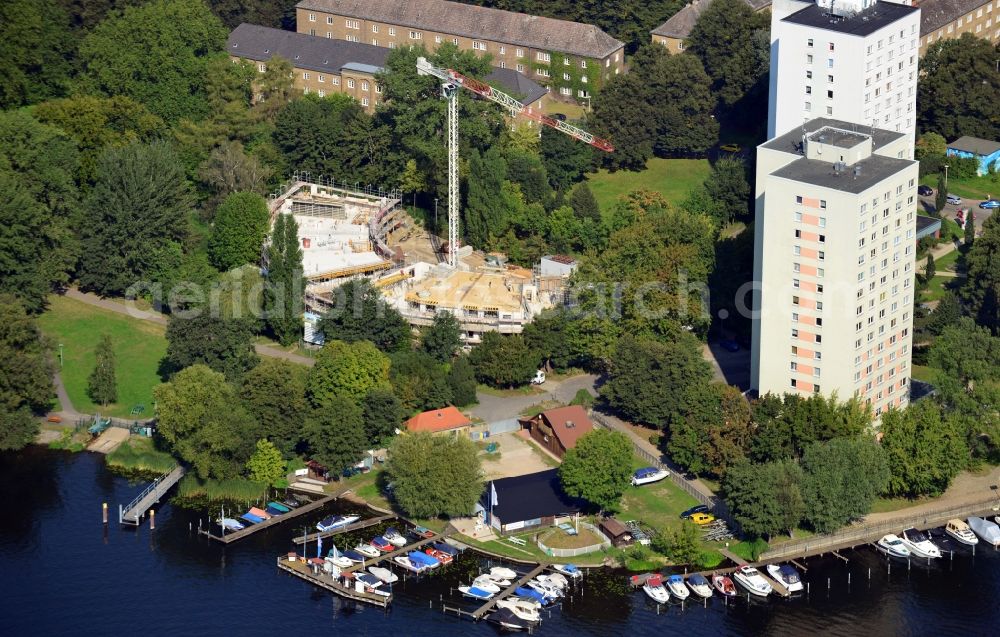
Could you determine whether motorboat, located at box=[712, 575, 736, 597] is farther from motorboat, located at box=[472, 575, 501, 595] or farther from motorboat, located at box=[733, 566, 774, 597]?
motorboat, located at box=[472, 575, 501, 595]

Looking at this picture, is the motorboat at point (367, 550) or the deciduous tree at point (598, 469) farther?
the deciduous tree at point (598, 469)

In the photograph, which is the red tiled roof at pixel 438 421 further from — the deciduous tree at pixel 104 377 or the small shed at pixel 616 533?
the deciduous tree at pixel 104 377

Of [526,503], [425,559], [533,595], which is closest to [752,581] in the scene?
[533,595]

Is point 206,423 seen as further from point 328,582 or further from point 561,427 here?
point 561,427

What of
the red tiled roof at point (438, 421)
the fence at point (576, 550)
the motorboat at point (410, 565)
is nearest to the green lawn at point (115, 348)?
the red tiled roof at point (438, 421)

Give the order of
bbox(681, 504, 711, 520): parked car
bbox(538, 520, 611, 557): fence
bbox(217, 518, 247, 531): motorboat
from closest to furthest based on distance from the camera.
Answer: bbox(538, 520, 611, 557): fence → bbox(681, 504, 711, 520): parked car → bbox(217, 518, 247, 531): motorboat

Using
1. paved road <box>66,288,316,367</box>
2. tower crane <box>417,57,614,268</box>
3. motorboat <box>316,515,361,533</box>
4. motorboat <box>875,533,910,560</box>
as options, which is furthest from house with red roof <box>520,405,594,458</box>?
tower crane <box>417,57,614,268</box>
